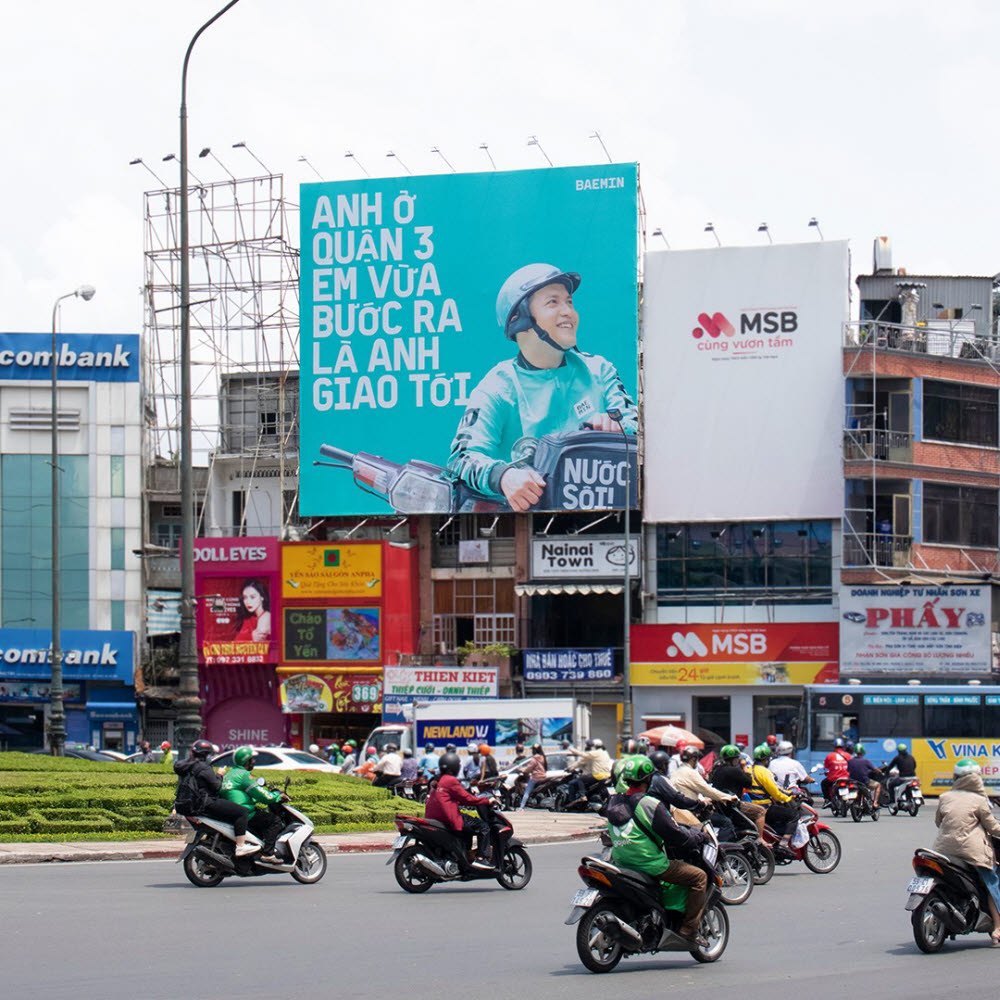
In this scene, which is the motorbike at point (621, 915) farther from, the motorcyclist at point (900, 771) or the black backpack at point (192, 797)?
the motorcyclist at point (900, 771)

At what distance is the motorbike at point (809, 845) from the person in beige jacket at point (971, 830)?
668 centimetres

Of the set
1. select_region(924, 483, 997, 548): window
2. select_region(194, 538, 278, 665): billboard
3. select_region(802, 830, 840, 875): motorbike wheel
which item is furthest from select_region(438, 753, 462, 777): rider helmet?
select_region(924, 483, 997, 548): window

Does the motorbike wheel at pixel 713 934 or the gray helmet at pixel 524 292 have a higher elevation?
the gray helmet at pixel 524 292

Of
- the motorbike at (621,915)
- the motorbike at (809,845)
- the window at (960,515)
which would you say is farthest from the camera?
the window at (960,515)

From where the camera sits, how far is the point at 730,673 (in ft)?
174

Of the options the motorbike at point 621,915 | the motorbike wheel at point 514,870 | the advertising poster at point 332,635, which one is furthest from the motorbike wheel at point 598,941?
the advertising poster at point 332,635

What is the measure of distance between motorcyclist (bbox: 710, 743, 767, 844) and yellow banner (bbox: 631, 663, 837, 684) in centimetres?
3371

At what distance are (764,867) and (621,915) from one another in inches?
305

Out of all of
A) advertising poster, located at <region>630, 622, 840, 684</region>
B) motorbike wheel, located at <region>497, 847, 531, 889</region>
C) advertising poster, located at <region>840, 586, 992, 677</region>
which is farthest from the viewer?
advertising poster, located at <region>630, 622, 840, 684</region>

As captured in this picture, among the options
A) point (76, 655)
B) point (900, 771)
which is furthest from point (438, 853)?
point (76, 655)

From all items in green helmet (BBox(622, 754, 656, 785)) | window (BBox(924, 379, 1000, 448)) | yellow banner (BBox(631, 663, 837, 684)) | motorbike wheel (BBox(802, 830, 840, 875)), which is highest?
window (BBox(924, 379, 1000, 448))

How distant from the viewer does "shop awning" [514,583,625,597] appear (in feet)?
179

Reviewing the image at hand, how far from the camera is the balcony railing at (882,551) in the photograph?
173 feet

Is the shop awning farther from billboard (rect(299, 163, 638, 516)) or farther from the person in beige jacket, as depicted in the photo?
the person in beige jacket
